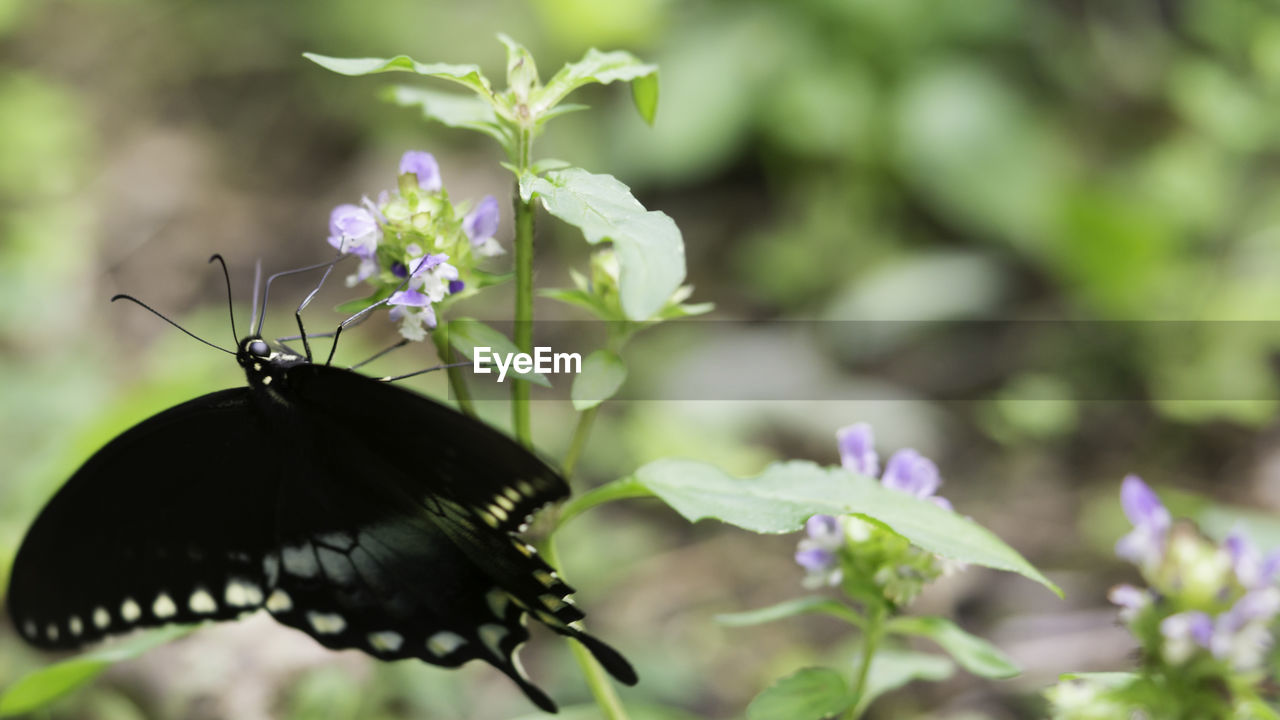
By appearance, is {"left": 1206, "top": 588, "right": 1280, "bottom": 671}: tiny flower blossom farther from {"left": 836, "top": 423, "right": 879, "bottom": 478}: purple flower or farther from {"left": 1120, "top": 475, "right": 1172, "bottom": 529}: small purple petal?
{"left": 836, "top": 423, "right": 879, "bottom": 478}: purple flower

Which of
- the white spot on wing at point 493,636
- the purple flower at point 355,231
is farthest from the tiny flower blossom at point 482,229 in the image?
the white spot on wing at point 493,636

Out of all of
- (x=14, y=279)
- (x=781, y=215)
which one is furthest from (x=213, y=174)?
(x=781, y=215)

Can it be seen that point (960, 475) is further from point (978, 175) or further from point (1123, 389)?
point (978, 175)

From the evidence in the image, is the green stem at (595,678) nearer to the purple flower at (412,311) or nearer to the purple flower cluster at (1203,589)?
the purple flower at (412,311)

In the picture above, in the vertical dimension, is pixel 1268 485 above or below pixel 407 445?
below

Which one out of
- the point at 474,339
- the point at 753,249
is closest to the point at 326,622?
the point at 474,339

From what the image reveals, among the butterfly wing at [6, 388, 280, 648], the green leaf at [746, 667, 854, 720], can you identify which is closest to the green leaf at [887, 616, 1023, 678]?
the green leaf at [746, 667, 854, 720]

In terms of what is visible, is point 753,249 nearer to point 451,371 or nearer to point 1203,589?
point 451,371
